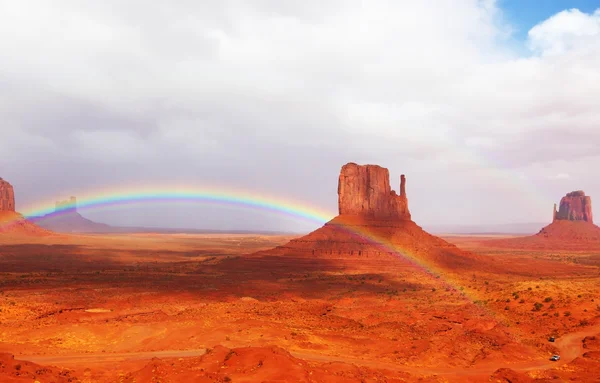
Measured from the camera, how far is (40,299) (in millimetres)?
36812

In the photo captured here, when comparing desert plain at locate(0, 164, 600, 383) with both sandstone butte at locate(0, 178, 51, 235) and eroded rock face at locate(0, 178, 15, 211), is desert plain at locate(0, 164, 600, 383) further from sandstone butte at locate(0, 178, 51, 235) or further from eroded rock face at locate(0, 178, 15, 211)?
eroded rock face at locate(0, 178, 15, 211)

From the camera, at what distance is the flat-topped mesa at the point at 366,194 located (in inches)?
3492

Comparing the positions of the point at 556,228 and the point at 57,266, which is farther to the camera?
the point at 556,228

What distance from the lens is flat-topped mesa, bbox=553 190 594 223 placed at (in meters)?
159

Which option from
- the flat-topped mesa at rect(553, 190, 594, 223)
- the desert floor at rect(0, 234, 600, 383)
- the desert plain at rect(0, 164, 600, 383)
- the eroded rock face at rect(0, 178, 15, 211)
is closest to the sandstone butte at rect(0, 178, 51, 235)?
the eroded rock face at rect(0, 178, 15, 211)

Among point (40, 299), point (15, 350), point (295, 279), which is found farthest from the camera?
point (295, 279)

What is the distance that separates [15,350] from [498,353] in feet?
82.1

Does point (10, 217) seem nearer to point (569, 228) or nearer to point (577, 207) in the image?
point (569, 228)

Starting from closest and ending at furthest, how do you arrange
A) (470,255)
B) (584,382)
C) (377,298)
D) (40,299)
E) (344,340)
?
(584,382) → (344,340) → (40,299) → (377,298) → (470,255)

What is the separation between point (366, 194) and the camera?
292ft

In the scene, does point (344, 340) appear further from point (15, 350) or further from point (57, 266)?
point (57, 266)

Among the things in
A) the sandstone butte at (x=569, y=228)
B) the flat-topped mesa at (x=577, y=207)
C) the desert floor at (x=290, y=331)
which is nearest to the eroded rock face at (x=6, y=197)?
the desert floor at (x=290, y=331)

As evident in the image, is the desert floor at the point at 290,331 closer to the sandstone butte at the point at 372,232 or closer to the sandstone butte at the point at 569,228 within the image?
the sandstone butte at the point at 372,232

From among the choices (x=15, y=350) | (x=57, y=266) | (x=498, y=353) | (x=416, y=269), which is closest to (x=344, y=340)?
(x=498, y=353)
